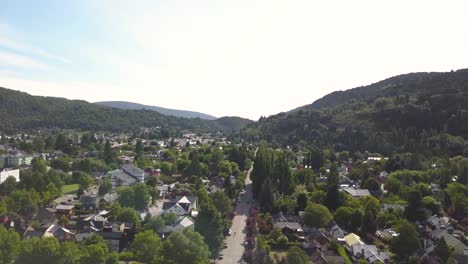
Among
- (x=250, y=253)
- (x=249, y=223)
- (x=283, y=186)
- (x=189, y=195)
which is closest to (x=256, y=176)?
(x=283, y=186)

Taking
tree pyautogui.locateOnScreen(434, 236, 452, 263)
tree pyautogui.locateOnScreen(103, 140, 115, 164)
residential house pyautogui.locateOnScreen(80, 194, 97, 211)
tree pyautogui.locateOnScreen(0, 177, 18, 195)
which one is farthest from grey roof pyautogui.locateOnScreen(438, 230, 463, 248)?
tree pyautogui.locateOnScreen(103, 140, 115, 164)

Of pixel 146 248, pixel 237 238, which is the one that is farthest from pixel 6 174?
pixel 146 248

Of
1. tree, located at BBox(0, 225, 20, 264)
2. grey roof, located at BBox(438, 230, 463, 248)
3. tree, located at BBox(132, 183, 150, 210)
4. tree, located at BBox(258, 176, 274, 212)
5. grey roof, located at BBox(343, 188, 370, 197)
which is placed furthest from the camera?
grey roof, located at BBox(343, 188, 370, 197)

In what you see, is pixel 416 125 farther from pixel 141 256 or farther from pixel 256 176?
pixel 141 256

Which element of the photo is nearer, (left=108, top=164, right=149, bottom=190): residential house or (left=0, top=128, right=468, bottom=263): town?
(left=0, top=128, right=468, bottom=263): town

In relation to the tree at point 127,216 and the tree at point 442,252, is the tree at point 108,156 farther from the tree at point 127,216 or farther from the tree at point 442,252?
the tree at point 442,252

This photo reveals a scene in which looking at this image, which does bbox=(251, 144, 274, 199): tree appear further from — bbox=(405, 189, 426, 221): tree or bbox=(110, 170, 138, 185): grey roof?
bbox=(405, 189, 426, 221): tree
